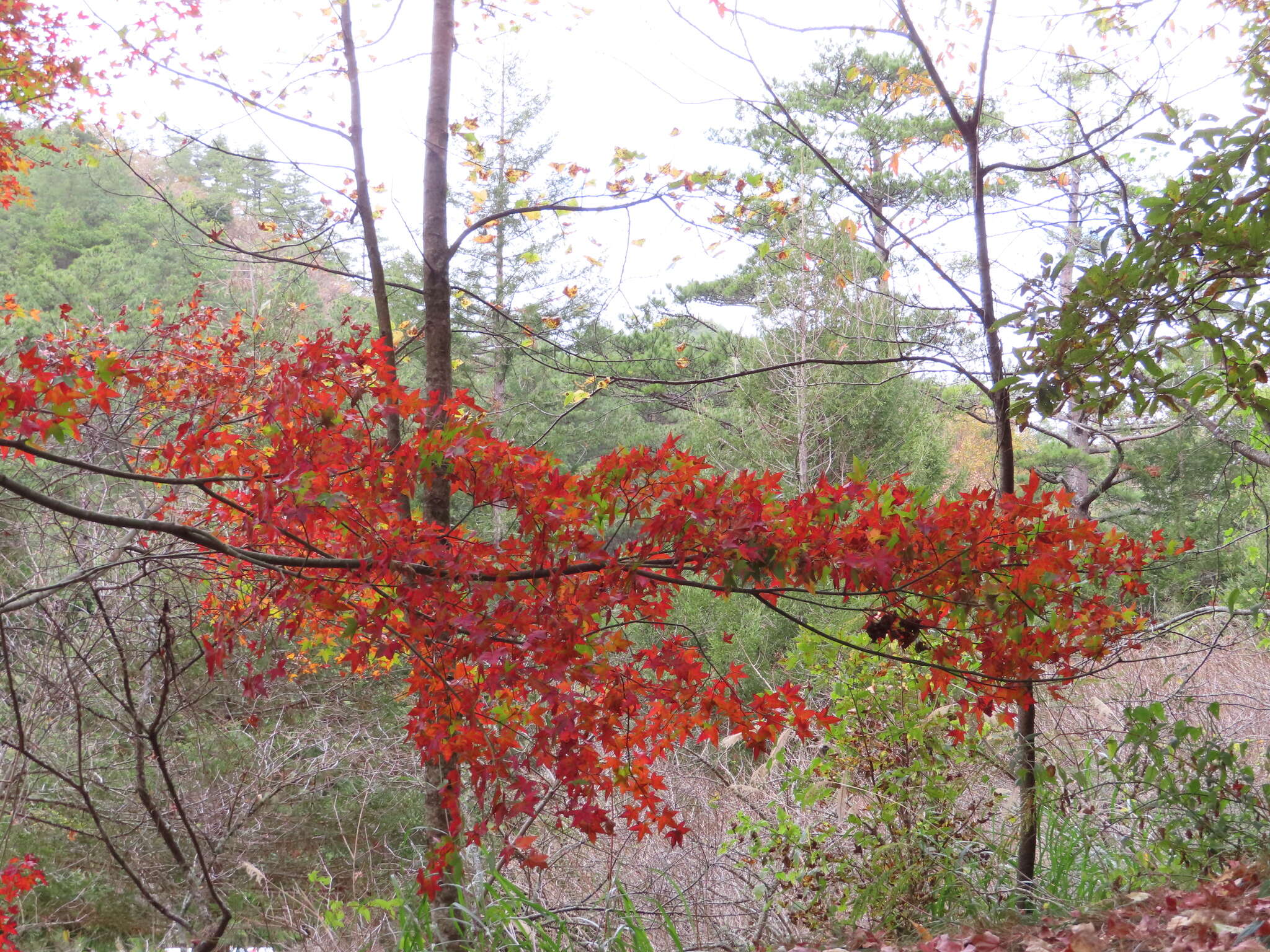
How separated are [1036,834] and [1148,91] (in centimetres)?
242

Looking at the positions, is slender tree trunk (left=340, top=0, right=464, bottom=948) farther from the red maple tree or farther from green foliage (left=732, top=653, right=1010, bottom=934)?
green foliage (left=732, top=653, right=1010, bottom=934)

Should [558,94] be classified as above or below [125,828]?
above

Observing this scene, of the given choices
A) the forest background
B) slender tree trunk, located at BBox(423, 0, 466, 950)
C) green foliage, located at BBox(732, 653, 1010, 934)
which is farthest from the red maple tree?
green foliage, located at BBox(732, 653, 1010, 934)

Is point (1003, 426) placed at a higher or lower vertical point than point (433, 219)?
lower

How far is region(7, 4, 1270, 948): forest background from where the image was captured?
257 centimetres

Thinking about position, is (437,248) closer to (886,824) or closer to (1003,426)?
(1003,426)

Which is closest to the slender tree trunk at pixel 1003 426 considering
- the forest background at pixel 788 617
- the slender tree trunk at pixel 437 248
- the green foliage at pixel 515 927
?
the forest background at pixel 788 617

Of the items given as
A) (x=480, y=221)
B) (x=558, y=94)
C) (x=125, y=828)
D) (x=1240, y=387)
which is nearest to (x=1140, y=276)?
(x=1240, y=387)

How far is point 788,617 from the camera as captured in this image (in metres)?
2.35

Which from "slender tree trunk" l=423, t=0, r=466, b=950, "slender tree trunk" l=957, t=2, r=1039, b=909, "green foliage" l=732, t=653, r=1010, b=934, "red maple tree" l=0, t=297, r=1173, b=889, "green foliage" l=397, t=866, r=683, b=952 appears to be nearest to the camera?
"red maple tree" l=0, t=297, r=1173, b=889

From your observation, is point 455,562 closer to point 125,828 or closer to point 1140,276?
point 1140,276

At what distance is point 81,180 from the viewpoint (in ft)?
59.2

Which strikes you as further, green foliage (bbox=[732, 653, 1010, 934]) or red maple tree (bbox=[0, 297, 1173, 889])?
green foliage (bbox=[732, 653, 1010, 934])

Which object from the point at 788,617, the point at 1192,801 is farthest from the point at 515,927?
the point at 1192,801
